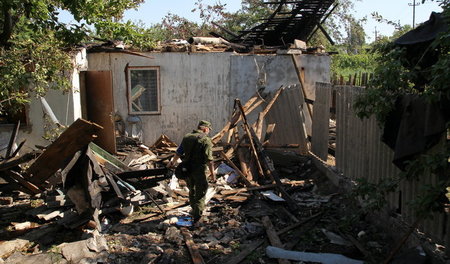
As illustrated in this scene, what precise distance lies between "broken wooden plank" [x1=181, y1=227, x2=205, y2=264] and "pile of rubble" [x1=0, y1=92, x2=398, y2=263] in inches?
0.6

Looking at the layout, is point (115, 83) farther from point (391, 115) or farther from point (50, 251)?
point (391, 115)

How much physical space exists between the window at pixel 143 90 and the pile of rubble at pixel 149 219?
3964 mm

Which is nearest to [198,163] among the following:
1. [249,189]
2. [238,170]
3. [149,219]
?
[149,219]

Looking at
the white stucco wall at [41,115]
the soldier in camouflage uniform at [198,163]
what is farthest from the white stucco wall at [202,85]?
the soldier in camouflage uniform at [198,163]

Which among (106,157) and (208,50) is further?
(208,50)

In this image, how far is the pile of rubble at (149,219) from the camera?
581cm

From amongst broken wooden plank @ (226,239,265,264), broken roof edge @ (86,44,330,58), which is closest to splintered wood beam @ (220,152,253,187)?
broken wooden plank @ (226,239,265,264)

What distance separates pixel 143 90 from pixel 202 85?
182cm

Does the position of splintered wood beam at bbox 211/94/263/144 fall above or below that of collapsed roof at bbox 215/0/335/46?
below

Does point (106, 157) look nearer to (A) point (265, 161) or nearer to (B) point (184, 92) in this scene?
(A) point (265, 161)

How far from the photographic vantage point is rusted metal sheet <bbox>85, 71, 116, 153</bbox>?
10.3m

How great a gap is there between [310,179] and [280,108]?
9.11 feet

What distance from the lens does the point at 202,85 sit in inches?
510

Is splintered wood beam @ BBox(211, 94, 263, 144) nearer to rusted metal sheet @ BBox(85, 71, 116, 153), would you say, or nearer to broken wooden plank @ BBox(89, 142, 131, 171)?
broken wooden plank @ BBox(89, 142, 131, 171)
